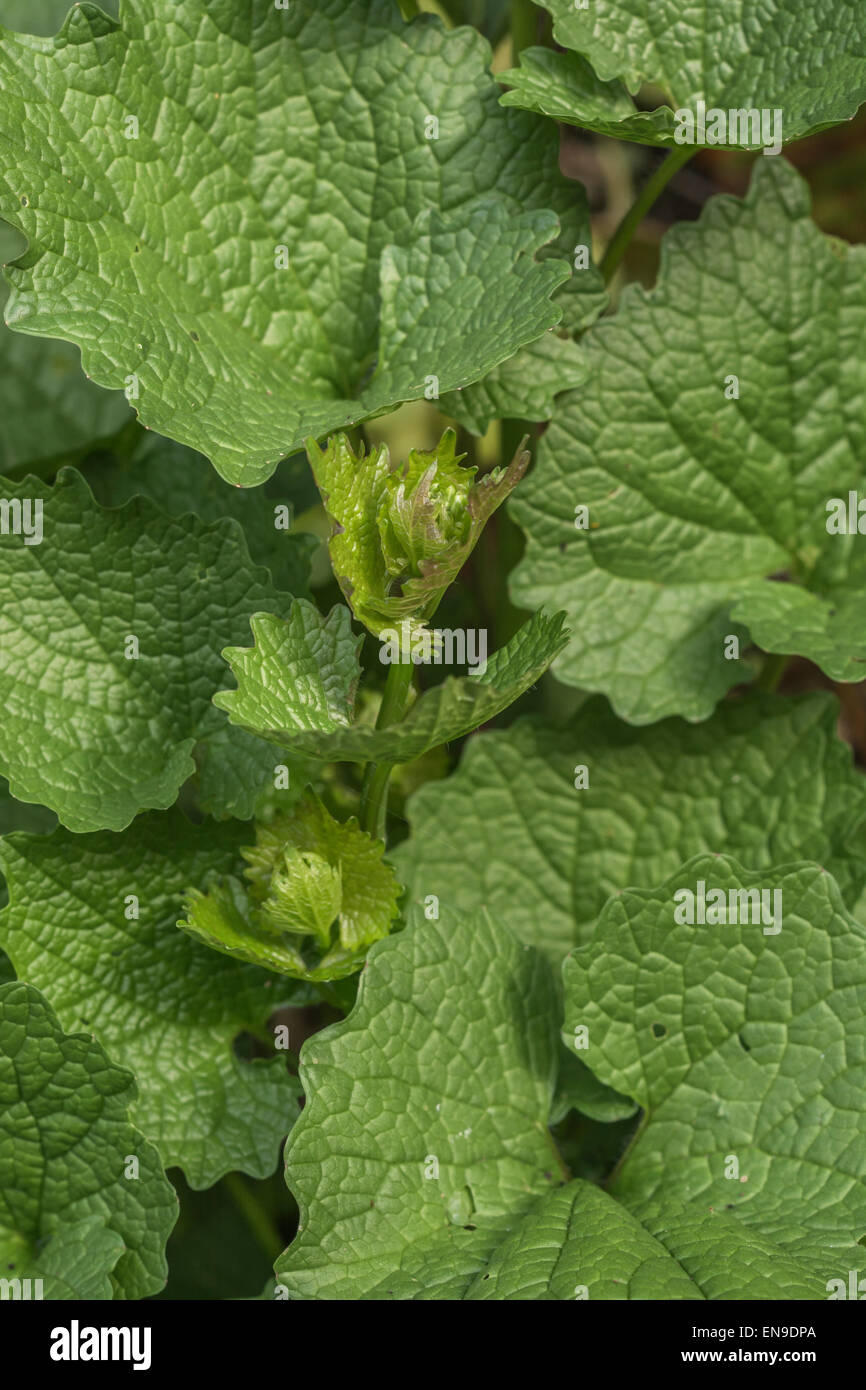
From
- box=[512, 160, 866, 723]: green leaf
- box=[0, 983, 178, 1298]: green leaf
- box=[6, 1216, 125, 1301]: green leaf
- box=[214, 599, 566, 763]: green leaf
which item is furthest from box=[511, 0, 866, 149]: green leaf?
box=[6, 1216, 125, 1301]: green leaf

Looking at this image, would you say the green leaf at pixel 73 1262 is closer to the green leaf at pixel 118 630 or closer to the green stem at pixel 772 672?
the green leaf at pixel 118 630

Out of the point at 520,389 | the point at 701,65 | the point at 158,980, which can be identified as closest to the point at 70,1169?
the point at 158,980

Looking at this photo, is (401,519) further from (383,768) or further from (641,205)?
(641,205)

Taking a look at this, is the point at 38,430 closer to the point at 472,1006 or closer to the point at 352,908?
the point at 352,908

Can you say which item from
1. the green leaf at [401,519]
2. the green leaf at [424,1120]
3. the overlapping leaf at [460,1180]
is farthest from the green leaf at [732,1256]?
the green leaf at [401,519]
